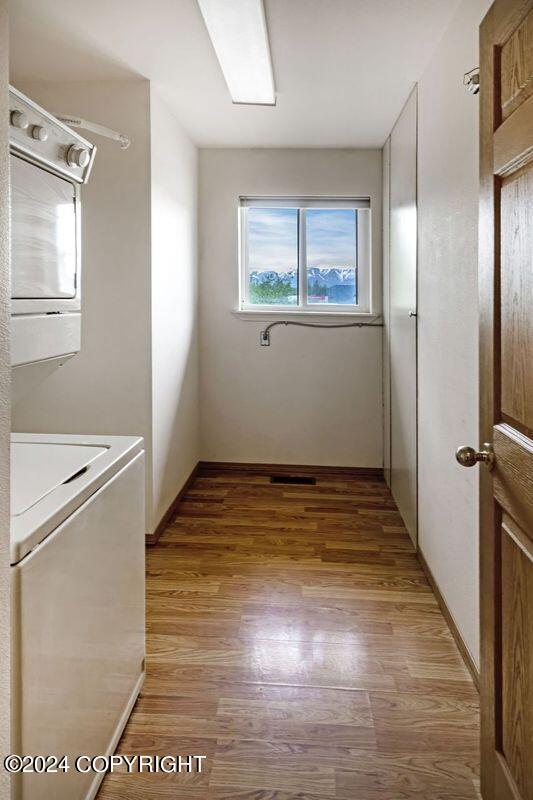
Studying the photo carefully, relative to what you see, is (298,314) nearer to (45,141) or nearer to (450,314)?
(450,314)

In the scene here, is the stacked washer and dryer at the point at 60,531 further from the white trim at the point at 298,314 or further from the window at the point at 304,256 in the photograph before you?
the window at the point at 304,256

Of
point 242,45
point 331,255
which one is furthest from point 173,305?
point 242,45

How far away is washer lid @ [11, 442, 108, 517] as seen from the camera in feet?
4.28

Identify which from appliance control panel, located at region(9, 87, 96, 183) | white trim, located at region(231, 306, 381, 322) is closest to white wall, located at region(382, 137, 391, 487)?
white trim, located at region(231, 306, 381, 322)

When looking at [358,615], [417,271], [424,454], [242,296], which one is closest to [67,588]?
[358,615]

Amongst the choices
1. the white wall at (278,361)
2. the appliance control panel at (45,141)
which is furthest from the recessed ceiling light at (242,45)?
the white wall at (278,361)

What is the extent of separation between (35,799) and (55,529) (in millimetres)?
473

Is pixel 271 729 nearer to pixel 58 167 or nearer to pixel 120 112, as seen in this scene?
pixel 58 167

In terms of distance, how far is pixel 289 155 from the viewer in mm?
4250

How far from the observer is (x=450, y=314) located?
7.51 feet

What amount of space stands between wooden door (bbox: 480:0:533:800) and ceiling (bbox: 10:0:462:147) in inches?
41.2

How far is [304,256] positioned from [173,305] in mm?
1237

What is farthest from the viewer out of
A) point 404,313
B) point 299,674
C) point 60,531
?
point 404,313

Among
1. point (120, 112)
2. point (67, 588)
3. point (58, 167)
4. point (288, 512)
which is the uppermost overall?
point (120, 112)
